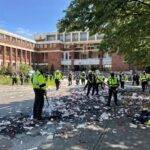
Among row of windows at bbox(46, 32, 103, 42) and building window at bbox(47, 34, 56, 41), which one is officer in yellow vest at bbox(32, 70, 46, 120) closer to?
row of windows at bbox(46, 32, 103, 42)

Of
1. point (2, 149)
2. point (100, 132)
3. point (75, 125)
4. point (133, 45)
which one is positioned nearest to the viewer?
point (2, 149)

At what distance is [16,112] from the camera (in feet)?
54.5

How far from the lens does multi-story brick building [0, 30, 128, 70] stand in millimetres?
101500

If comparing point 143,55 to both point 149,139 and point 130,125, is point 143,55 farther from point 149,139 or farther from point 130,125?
point 149,139

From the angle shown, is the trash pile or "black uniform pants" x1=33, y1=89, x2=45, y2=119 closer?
the trash pile

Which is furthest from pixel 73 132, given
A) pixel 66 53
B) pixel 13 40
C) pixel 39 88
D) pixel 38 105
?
pixel 66 53

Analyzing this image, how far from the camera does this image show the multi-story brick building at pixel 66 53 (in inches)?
3996

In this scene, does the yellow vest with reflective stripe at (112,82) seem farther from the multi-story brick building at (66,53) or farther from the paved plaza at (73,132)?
the multi-story brick building at (66,53)

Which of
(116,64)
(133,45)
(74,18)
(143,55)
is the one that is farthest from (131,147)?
(116,64)

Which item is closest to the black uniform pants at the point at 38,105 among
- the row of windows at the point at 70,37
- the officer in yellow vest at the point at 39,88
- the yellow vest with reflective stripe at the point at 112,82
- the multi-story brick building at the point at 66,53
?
the officer in yellow vest at the point at 39,88

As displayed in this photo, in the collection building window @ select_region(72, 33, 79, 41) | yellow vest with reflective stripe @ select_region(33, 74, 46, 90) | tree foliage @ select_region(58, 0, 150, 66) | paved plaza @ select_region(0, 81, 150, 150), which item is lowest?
paved plaza @ select_region(0, 81, 150, 150)

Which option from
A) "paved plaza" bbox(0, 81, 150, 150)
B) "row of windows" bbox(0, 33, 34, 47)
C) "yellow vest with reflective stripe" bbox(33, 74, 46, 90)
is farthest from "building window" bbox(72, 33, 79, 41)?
"yellow vest with reflective stripe" bbox(33, 74, 46, 90)

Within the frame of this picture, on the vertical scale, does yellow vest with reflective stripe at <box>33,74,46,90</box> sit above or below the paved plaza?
above

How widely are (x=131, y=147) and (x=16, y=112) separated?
756 centimetres
